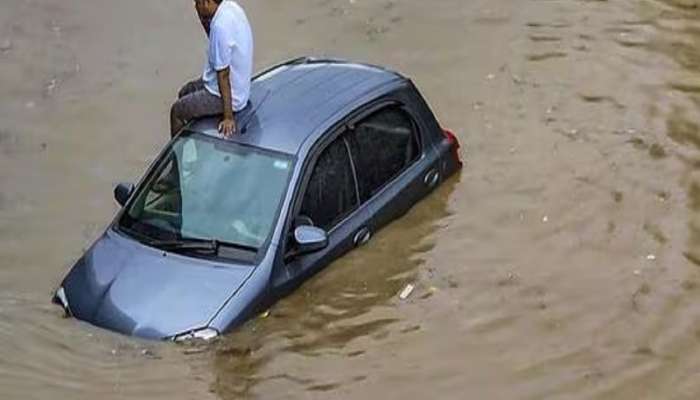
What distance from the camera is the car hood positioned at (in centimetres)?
888

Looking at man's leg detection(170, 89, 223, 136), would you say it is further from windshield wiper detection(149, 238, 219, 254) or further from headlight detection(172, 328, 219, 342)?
headlight detection(172, 328, 219, 342)

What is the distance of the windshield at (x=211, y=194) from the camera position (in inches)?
368

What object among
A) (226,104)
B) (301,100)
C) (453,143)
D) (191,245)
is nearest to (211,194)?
(191,245)

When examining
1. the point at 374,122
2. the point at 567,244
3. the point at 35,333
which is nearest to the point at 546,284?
the point at 567,244

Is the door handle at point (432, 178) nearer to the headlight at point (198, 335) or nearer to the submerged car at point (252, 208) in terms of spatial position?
the submerged car at point (252, 208)

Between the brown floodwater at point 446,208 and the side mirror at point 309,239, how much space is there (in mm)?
379

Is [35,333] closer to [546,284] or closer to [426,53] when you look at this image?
[546,284]

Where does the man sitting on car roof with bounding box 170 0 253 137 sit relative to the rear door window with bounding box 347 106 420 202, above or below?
above

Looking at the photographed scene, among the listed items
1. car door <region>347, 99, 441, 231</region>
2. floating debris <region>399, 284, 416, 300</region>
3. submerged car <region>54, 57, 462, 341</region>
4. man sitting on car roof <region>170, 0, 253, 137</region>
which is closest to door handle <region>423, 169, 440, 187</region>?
car door <region>347, 99, 441, 231</region>

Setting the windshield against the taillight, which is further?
the taillight

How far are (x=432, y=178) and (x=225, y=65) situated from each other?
2031mm

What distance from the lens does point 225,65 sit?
9.98m


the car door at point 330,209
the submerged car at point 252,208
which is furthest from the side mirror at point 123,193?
the car door at point 330,209

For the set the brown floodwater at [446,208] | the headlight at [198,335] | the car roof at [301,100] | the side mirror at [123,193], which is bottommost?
the brown floodwater at [446,208]
